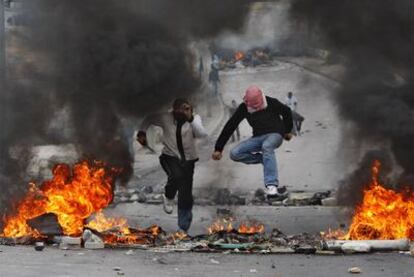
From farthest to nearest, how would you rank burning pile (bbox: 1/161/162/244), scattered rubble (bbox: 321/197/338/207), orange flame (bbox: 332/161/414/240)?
Result: scattered rubble (bbox: 321/197/338/207), burning pile (bbox: 1/161/162/244), orange flame (bbox: 332/161/414/240)

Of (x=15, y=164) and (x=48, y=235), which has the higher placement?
(x=15, y=164)

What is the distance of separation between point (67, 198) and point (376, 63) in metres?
4.00

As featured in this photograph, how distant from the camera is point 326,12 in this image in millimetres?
11461

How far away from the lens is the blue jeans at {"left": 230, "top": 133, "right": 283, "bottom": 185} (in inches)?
416

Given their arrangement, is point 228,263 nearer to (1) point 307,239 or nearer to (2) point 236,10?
(1) point 307,239

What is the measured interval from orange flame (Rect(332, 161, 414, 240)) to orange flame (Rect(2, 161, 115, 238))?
3.06 metres

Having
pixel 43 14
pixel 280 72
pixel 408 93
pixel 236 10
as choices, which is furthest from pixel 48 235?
pixel 280 72

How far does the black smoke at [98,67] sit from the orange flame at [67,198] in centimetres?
27

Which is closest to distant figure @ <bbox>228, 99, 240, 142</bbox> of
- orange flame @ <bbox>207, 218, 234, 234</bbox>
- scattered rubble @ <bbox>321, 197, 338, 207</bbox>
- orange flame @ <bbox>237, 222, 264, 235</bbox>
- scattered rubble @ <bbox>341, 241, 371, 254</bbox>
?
scattered rubble @ <bbox>321, 197, 338, 207</bbox>

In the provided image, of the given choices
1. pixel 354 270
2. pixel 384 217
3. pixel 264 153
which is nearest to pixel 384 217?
pixel 384 217

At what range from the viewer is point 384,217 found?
34.9 ft

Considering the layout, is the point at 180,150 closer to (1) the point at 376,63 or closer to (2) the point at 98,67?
(2) the point at 98,67

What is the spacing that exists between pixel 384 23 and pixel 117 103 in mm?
3382

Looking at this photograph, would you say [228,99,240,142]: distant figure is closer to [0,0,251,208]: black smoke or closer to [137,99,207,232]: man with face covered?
[0,0,251,208]: black smoke
